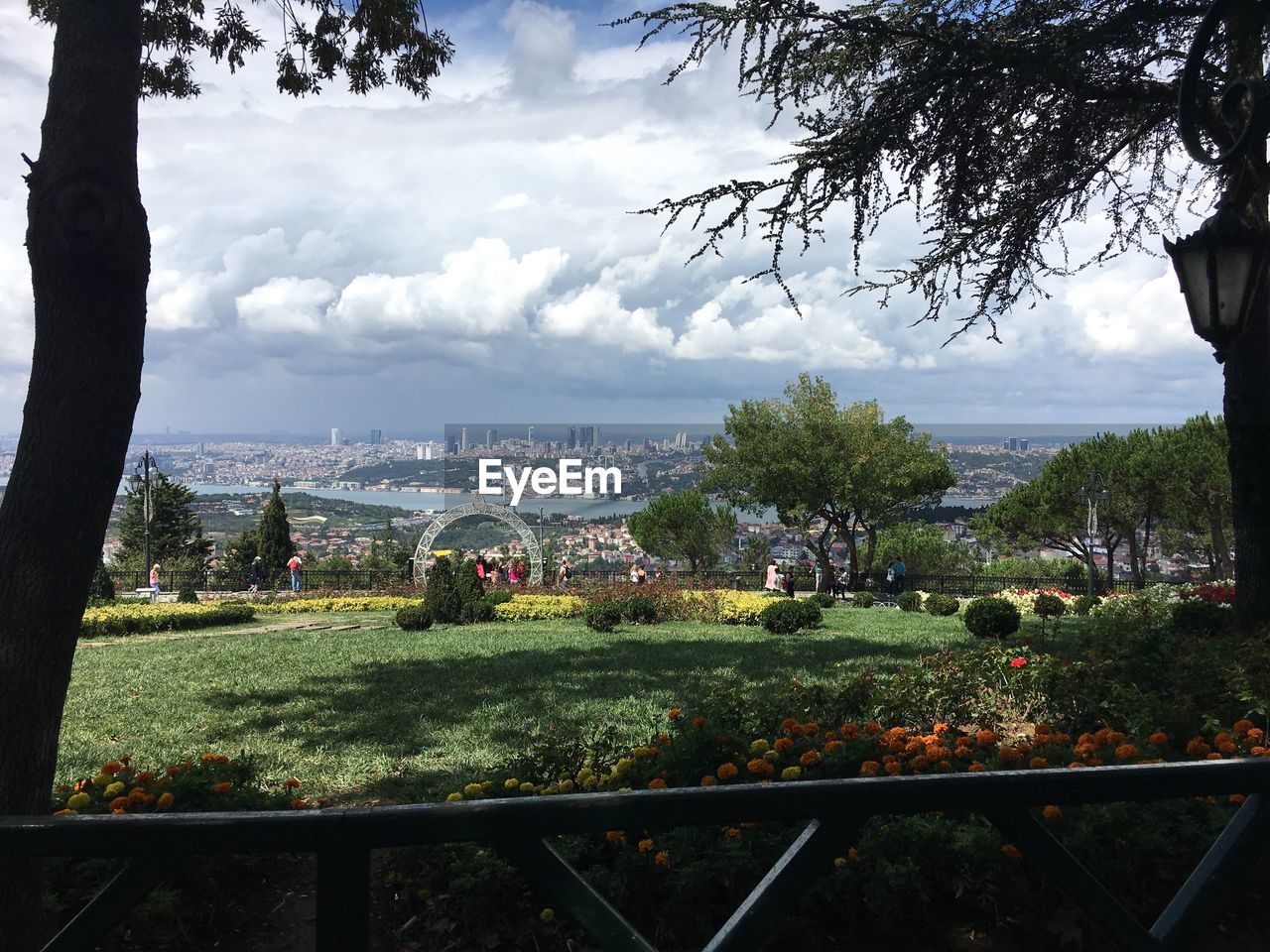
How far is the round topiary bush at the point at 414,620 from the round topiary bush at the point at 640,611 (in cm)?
386

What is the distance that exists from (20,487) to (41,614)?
0.44 meters

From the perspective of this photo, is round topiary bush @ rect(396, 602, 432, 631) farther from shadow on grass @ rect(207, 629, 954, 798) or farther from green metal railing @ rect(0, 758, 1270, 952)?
green metal railing @ rect(0, 758, 1270, 952)

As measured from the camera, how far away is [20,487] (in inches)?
117

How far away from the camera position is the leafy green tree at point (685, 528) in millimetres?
47031

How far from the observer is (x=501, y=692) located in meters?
8.91

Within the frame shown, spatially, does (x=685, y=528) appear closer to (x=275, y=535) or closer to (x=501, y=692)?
(x=275, y=535)

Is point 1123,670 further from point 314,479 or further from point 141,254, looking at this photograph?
point 314,479

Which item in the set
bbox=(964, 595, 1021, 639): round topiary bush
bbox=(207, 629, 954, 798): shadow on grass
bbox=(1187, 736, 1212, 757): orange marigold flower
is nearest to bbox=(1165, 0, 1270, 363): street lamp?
bbox=(1187, 736, 1212, 757): orange marigold flower

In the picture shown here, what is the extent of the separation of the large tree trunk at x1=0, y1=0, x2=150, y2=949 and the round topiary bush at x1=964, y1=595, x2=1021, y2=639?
1154 cm

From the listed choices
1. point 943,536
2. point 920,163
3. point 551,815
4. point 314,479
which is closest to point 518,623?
point 920,163

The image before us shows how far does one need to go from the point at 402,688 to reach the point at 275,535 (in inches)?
1191

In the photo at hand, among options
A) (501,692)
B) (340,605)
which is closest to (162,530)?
(340,605)

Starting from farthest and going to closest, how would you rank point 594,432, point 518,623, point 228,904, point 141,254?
point 594,432 → point 518,623 → point 228,904 → point 141,254

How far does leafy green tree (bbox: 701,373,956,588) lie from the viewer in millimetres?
32812
